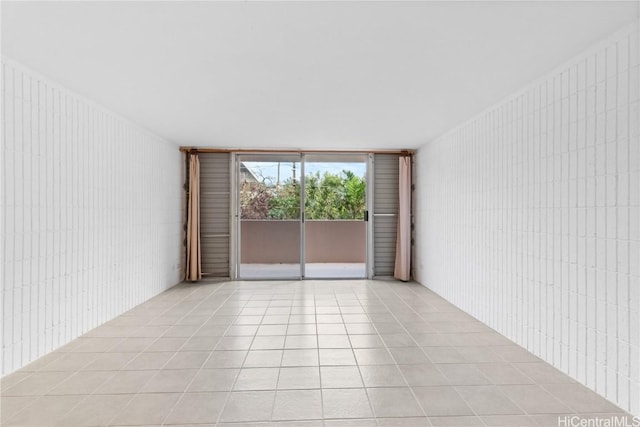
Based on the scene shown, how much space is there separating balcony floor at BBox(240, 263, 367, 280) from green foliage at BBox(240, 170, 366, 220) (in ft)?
3.85

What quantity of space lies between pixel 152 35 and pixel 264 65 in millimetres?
759

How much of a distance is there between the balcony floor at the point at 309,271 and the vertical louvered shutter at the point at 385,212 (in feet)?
1.37

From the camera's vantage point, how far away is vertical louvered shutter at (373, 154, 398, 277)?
609cm

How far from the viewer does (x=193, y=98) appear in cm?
325

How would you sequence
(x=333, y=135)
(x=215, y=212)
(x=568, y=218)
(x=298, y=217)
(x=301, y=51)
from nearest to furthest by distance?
(x=301, y=51) < (x=568, y=218) < (x=333, y=135) < (x=215, y=212) < (x=298, y=217)

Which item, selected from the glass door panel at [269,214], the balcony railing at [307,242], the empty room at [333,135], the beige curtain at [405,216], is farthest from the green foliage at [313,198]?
the empty room at [333,135]

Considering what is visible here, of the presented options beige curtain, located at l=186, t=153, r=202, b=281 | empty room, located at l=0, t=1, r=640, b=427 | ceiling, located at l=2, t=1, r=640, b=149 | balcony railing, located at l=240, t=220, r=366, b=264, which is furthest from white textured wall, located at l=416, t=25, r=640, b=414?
balcony railing, located at l=240, t=220, r=366, b=264

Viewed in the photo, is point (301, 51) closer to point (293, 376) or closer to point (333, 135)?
point (293, 376)

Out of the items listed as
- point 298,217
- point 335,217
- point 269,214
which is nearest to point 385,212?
point 298,217

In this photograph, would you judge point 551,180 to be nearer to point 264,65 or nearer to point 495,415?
point 495,415

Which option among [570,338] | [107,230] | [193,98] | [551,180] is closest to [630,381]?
[570,338]

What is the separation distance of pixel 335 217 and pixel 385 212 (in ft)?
7.81

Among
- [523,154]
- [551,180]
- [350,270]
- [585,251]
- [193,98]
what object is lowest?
[350,270]

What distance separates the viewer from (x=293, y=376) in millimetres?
2453
